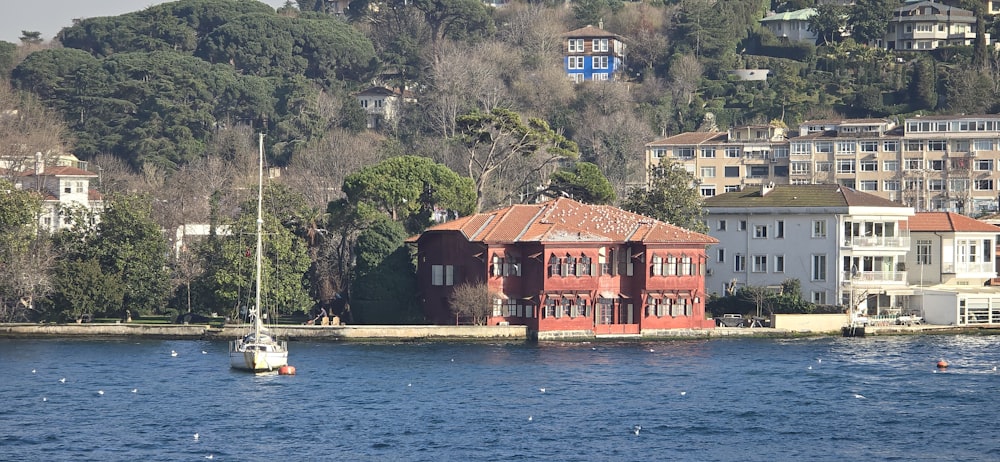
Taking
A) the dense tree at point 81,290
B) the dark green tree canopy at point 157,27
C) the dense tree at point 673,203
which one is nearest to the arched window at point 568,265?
the dense tree at point 673,203

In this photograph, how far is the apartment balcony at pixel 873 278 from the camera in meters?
84.8

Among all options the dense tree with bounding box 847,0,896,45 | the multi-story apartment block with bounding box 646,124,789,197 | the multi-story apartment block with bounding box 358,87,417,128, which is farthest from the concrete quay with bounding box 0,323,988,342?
the dense tree with bounding box 847,0,896,45

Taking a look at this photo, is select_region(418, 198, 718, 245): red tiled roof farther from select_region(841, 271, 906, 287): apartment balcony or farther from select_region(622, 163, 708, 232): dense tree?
select_region(841, 271, 906, 287): apartment balcony

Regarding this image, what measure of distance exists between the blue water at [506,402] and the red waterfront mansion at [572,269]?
2.67 m

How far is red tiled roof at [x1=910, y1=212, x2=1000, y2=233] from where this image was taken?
8912 cm

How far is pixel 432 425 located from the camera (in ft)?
180

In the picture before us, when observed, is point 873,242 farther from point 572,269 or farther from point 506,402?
point 506,402

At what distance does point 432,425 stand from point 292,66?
110 meters

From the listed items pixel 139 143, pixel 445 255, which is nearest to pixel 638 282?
pixel 445 255

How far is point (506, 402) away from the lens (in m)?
59.2

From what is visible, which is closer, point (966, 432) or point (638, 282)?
point (966, 432)

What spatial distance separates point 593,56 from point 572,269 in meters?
90.5

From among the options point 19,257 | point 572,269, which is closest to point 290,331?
point 572,269

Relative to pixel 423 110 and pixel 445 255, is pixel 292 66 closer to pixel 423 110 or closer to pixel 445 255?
pixel 423 110
